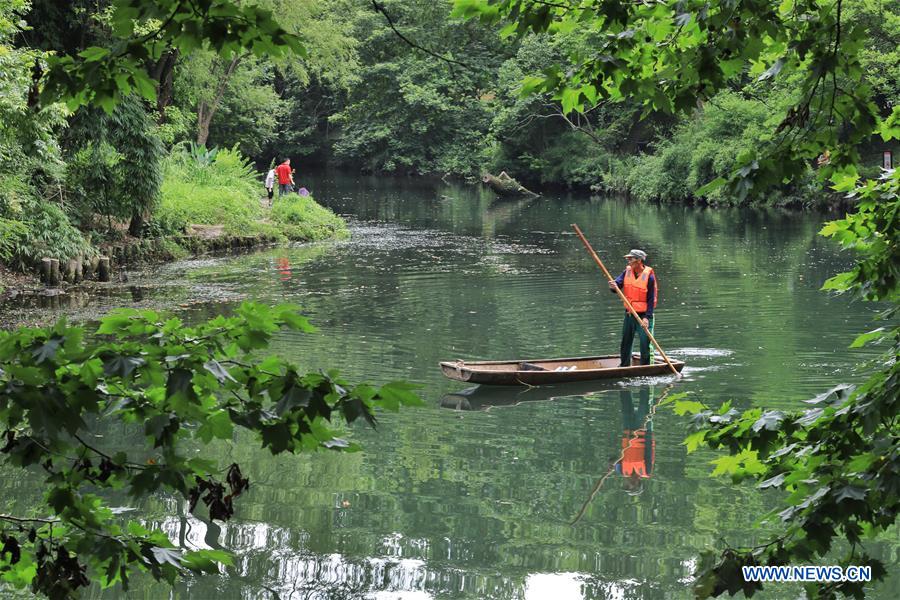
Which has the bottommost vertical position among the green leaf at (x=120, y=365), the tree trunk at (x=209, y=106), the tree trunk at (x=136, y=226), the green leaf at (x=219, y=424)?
the tree trunk at (x=136, y=226)

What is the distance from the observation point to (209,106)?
44000 mm

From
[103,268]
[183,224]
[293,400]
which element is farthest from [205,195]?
[293,400]

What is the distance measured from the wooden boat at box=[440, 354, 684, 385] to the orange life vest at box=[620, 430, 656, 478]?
1.85m

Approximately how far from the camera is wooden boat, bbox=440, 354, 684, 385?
1400cm

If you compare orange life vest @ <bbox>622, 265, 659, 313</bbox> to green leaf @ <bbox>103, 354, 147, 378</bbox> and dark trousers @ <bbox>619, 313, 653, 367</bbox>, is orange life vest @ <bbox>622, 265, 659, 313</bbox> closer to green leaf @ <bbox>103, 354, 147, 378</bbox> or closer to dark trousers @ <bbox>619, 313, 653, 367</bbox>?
dark trousers @ <bbox>619, 313, 653, 367</bbox>

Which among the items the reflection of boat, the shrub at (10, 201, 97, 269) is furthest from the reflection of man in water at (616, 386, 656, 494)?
the shrub at (10, 201, 97, 269)

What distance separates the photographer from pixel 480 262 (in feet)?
92.0

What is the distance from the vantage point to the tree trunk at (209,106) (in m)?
40.1

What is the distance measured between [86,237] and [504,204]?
27.8m

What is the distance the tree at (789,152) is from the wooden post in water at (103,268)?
18.4m

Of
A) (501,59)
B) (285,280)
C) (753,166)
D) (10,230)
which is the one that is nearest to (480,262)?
(285,280)

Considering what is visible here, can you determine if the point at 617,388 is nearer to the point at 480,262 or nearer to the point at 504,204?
the point at 480,262

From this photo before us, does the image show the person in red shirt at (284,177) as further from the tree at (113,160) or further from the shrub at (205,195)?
the tree at (113,160)

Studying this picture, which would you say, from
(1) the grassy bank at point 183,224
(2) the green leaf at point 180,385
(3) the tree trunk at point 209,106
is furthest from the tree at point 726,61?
(3) the tree trunk at point 209,106
